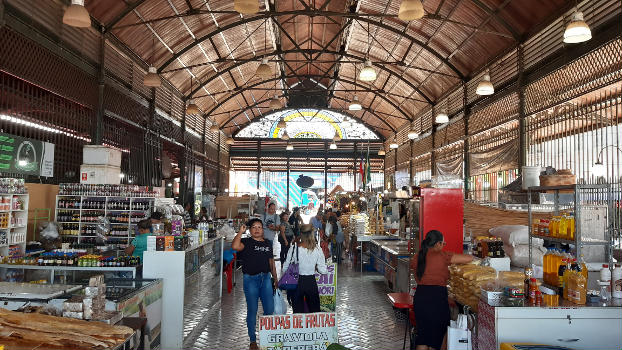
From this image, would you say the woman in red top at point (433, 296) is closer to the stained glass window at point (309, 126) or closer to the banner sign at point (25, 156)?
the banner sign at point (25, 156)

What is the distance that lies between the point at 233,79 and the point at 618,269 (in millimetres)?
18223

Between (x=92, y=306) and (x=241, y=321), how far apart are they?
3.84 m

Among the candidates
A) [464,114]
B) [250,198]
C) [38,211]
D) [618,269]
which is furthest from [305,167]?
[618,269]

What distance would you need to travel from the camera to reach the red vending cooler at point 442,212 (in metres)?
6.73

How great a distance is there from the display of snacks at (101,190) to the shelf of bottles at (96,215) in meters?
0.09

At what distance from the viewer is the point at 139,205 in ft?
34.6

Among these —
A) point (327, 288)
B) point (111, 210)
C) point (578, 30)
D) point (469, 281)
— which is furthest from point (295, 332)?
point (111, 210)

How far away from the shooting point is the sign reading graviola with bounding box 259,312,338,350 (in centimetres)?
409

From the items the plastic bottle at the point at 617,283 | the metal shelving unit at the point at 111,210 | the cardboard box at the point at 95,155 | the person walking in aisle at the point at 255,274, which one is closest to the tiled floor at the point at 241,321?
the person walking in aisle at the point at 255,274

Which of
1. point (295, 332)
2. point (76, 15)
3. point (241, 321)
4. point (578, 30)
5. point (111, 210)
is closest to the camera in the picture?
point (295, 332)

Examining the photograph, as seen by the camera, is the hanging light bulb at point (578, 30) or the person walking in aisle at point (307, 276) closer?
the person walking in aisle at point (307, 276)

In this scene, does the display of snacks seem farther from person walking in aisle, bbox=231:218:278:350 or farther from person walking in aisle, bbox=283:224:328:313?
person walking in aisle, bbox=283:224:328:313

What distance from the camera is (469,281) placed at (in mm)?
4398

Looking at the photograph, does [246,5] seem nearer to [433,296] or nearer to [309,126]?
[433,296]
